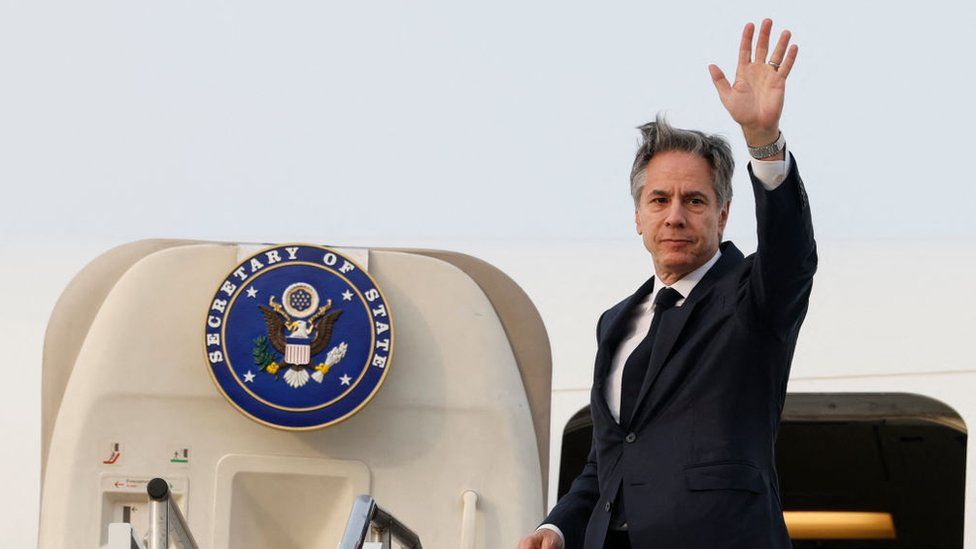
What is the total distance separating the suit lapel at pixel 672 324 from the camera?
11.4ft

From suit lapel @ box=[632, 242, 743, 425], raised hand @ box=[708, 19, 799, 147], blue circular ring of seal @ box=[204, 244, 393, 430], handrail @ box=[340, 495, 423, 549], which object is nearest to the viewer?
raised hand @ box=[708, 19, 799, 147]

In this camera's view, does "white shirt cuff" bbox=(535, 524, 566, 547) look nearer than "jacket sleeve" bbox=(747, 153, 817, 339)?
No

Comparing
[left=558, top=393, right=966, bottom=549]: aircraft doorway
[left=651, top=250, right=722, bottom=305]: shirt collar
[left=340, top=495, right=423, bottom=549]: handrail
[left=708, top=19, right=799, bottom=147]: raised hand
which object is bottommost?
[left=558, top=393, right=966, bottom=549]: aircraft doorway

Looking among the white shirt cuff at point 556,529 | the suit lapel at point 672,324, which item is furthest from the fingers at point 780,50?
the white shirt cuff at point 556,529

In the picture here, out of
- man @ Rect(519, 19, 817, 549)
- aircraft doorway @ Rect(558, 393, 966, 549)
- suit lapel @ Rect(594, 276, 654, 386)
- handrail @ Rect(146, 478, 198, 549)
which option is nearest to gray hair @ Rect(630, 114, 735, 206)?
man @ Rect(519, 19, 817, 549)

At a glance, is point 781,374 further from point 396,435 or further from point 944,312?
point 944,312

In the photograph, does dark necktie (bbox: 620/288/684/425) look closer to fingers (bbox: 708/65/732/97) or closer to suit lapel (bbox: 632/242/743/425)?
suit lapel (bbox: 632/242/743/425)

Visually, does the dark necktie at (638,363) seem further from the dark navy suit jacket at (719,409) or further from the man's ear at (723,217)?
the man's ear at (723,217)

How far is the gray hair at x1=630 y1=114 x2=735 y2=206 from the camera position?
11.8 ft

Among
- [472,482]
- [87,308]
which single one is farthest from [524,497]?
[87,308]

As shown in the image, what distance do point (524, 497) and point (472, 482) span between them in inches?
8.6

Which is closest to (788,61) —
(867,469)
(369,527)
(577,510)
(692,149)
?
(692,149)

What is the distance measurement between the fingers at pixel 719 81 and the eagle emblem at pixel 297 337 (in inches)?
121

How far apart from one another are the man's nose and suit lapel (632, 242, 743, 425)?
0.14m
